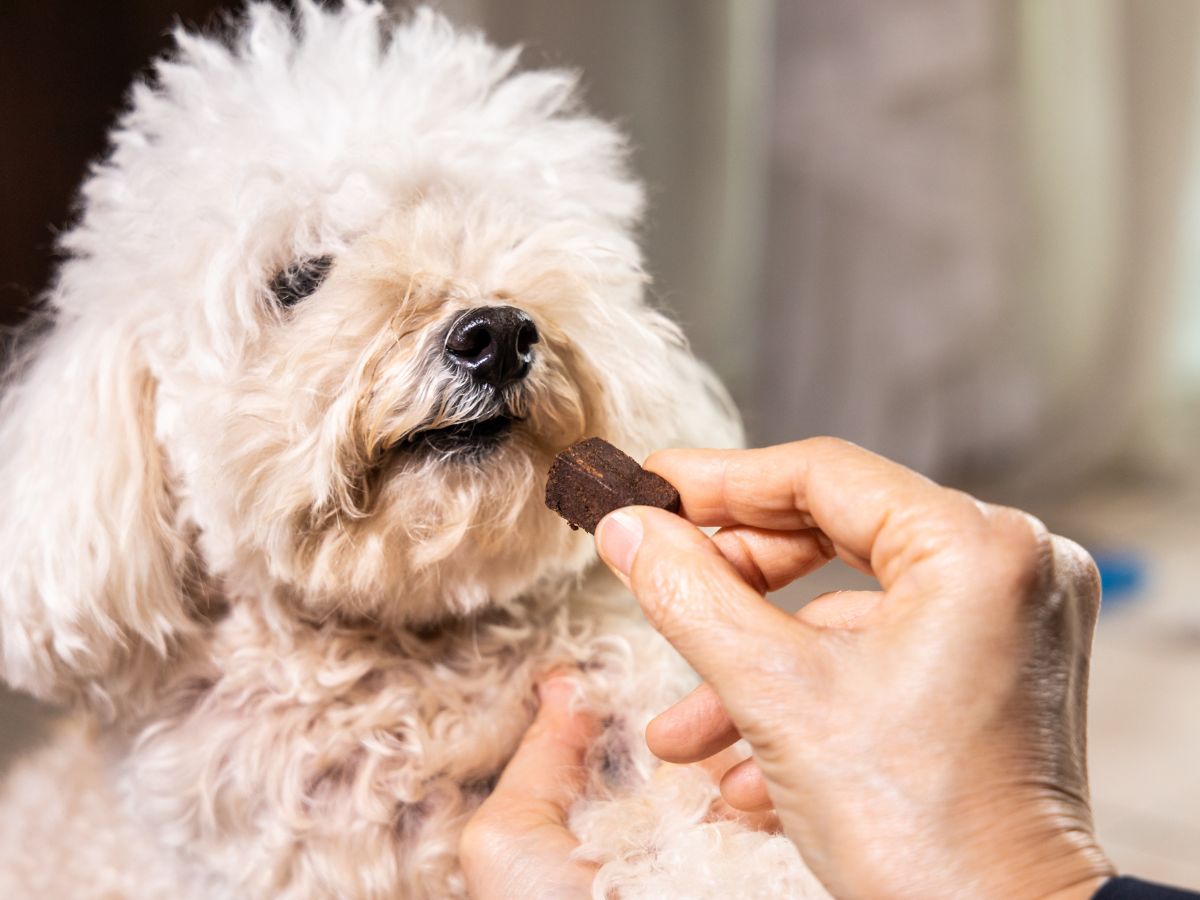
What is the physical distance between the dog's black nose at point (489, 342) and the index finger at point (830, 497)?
0.13 m

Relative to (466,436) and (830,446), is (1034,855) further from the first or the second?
(466,436)

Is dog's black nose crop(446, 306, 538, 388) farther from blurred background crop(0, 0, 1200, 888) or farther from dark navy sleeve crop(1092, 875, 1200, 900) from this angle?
blurred background crop(0, 0, 1200, 888)

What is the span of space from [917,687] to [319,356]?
51 centimetres

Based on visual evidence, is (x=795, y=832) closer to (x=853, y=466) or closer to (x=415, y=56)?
(x=853, y=466)

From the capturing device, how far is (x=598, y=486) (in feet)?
2.40

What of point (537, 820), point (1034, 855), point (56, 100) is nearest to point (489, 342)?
point (537, 820)

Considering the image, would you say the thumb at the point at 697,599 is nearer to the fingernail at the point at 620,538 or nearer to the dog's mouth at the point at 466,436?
the fingernail at the point at 620,538

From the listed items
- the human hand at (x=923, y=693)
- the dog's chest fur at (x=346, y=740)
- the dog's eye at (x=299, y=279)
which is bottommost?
the dog's chest fur at (x=346, y=740)

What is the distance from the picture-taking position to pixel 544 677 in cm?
97

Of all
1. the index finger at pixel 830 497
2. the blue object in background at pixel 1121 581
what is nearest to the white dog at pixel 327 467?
the index finger at pixel 830 497

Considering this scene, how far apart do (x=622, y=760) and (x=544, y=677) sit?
0.10 m

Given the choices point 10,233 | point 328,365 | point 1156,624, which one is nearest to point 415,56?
point 328,365

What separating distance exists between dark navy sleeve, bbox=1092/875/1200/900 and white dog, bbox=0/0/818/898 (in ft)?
0.99

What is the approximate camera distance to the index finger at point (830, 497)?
0.58 metres
